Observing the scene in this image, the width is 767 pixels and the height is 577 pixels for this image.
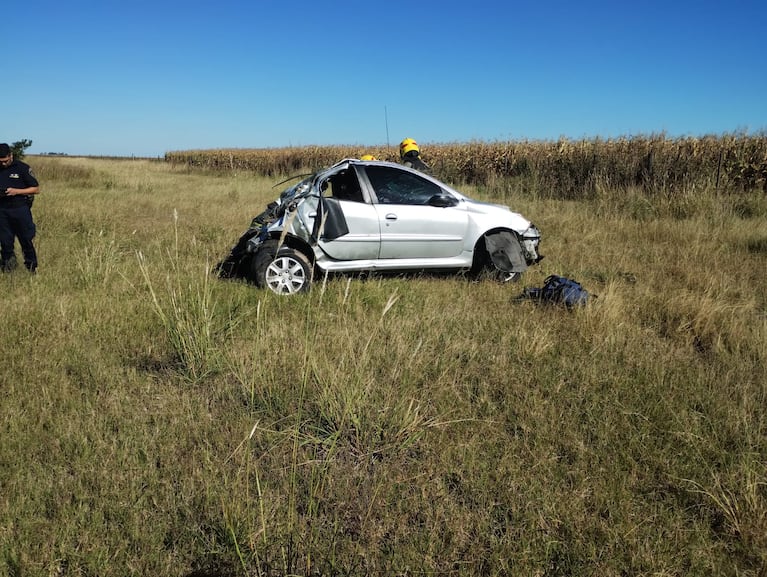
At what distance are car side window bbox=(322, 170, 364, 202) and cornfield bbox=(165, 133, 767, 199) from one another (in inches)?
392

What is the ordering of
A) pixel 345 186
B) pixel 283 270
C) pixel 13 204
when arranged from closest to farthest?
1. pixel 283 270
2. pixel 13 204
3. pixel 345 186

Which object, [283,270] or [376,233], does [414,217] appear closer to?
[376,233]

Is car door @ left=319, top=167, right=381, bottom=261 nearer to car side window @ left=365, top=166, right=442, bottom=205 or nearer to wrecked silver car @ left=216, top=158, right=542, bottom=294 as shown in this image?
wrecked silver car @ left=216, top=158, right=542, bottom=294

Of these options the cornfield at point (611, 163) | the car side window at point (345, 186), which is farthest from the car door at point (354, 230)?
the cornfield at point (611, 163)

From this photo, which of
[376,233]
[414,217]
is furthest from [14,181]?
[414,217]

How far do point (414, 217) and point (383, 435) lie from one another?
374cm

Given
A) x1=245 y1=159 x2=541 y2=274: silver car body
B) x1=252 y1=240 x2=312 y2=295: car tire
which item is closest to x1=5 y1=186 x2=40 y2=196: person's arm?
x1=245 y1=159 x2=541 y2=274: silver car body

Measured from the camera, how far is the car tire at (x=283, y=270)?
5.96m

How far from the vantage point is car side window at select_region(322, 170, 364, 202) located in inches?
250

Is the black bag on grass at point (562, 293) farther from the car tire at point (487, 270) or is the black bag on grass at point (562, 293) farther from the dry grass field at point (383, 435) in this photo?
the car tire at point (487, 270)

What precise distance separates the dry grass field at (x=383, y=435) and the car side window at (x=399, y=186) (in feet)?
4.35

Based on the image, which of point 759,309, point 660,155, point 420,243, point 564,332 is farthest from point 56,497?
point 660,155

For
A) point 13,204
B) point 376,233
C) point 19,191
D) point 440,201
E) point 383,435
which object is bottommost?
point 383,435

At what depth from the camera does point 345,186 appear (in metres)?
6.52
